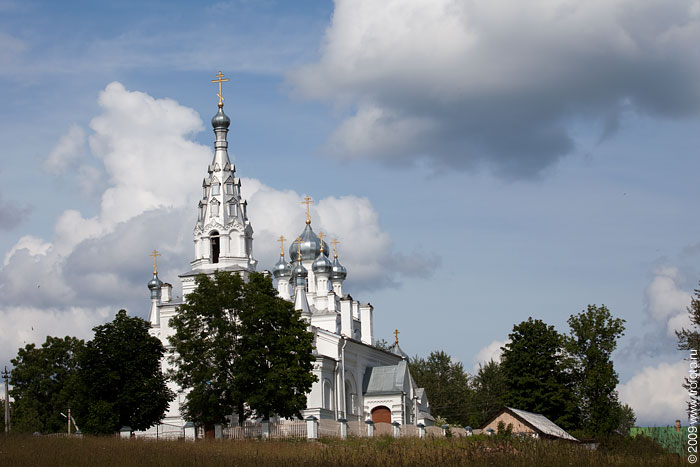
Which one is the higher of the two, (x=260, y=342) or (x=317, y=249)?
(x=317, y=249)

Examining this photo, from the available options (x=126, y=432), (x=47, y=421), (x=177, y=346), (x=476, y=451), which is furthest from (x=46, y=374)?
(x=476, y=451)

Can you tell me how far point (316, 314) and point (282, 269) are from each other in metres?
3.81

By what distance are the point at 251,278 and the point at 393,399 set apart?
19.4m

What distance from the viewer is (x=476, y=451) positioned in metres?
23.0

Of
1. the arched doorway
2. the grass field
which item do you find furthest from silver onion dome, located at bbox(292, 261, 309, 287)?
the grass field

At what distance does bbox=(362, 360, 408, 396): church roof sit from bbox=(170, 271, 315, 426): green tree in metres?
17.8

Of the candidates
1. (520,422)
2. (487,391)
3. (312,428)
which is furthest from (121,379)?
(487,391)

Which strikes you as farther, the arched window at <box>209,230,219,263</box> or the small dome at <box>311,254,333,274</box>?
the small dome at <box>311,254,333,274</box>

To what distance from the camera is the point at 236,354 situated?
41156mm

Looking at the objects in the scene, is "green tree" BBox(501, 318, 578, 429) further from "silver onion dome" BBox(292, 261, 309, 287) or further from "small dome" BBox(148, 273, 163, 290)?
"small dome" BBox(148, 273, 163, 290)

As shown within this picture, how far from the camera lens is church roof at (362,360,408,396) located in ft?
198

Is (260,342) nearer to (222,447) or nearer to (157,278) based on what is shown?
(222,447)

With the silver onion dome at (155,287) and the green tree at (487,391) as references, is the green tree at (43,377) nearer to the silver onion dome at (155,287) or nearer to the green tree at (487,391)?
the silver onion dome at (155,287)

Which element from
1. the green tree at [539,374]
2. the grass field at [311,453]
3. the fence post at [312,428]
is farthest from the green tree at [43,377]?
the grass field at [311,453]
